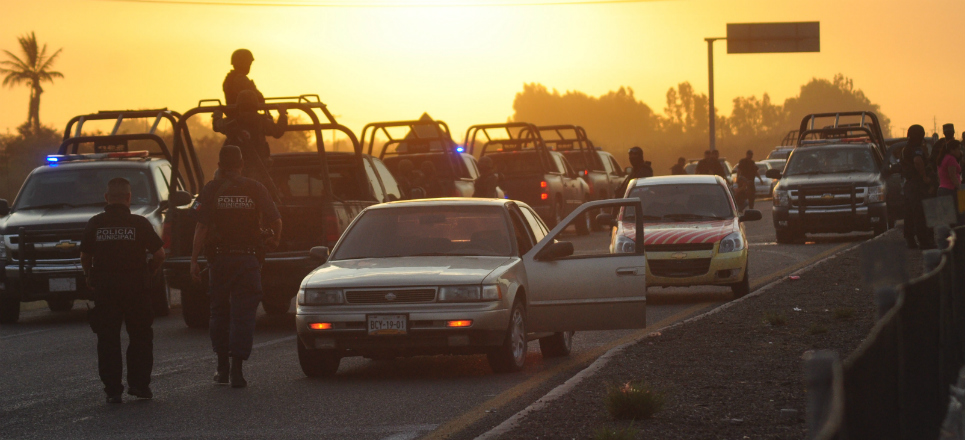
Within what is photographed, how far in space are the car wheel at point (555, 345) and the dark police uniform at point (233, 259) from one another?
250 centimetres

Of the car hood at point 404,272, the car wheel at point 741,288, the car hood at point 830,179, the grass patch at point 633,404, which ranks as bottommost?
the car wheel at point 741,288

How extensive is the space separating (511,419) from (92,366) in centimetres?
529

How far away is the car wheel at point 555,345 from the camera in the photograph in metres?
10.8

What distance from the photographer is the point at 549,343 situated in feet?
35.5

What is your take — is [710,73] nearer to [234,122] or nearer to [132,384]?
[234,122]

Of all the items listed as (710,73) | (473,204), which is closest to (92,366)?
(473,204)

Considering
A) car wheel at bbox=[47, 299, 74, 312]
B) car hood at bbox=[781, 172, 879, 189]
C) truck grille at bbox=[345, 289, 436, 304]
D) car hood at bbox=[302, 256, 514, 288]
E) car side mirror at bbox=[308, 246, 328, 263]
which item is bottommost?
car wheel at bbox=[47, 299, 74, 312]

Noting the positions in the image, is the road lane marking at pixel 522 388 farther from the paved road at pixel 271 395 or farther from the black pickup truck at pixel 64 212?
the black pickup truck at pixel 64 212

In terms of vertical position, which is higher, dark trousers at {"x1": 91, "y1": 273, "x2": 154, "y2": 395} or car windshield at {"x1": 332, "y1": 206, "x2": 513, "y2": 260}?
car windshield at {"x1": 332, "y1": 206, "x2": 513, "y2": 260}

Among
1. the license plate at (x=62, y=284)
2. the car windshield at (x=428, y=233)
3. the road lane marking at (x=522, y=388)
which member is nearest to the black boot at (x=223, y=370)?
the car windshield at (x=428, y=233)

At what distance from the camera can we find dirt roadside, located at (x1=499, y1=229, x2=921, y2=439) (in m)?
6.98

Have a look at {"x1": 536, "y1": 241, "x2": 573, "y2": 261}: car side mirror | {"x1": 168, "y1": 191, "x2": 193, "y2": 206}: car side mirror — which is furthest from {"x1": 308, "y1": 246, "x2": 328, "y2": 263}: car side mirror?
{"x1": 168, "y1": 191, "x2": 193, "y2": 206}: car side mirror

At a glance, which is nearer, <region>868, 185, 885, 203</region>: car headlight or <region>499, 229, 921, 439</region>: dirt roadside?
<region>499, 229, 921, 439</region>: dirt roadside

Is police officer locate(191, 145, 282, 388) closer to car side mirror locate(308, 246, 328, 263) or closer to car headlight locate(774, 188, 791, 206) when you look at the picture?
car side mirror locate(308, 246, 328, 263)
